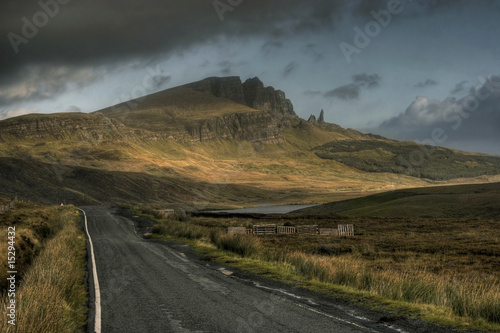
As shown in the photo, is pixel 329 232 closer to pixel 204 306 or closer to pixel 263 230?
pixel 263 230

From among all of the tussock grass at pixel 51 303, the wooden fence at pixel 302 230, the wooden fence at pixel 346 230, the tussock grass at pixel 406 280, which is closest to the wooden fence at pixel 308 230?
the wooden fence at pixel 302 230

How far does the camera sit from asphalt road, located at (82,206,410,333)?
9.92m

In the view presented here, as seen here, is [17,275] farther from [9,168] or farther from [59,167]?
[59,167]

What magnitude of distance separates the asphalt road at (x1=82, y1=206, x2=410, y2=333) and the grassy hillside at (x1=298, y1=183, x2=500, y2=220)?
2388 inches

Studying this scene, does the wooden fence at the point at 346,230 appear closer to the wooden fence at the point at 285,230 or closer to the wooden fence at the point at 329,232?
the wooden fence at the point at 329,232

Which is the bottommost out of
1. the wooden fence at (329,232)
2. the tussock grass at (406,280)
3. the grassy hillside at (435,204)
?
the wooden fence at (329,232)

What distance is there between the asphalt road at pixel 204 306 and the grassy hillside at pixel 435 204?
199 feet

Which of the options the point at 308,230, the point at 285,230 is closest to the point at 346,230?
the point at 308,230

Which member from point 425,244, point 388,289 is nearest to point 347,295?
point 388,289

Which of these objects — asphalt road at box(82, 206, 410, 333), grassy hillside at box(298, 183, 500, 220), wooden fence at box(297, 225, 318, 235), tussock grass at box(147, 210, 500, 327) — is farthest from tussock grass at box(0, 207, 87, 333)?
grassy hillside at box(298, 183, 500, 220)

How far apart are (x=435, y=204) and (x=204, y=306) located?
2921 inches

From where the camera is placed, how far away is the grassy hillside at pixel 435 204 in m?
68.7

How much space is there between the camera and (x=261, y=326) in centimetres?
983

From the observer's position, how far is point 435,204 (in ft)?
252
